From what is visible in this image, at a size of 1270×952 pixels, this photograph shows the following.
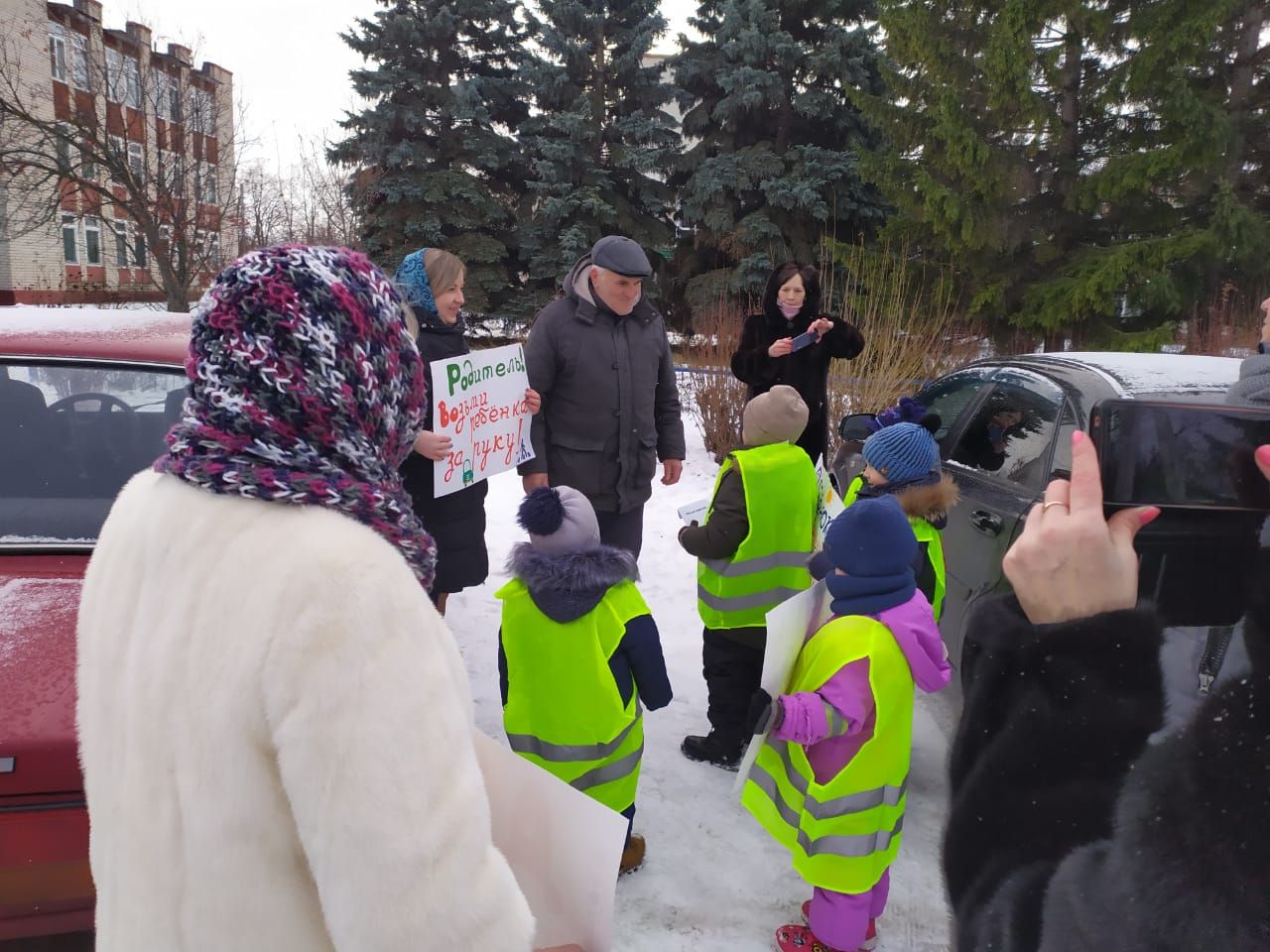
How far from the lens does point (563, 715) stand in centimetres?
247

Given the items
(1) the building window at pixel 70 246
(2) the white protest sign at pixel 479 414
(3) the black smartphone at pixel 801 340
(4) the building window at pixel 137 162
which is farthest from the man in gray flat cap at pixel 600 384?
(1) the building window at pixel 70 246

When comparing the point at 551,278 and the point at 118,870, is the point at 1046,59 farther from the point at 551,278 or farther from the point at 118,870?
the point at 118,870

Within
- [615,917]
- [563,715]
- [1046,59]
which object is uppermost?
[1046,59]

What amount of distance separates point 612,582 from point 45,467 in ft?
6.26

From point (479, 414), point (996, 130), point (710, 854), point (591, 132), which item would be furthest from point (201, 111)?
point (710, 854)

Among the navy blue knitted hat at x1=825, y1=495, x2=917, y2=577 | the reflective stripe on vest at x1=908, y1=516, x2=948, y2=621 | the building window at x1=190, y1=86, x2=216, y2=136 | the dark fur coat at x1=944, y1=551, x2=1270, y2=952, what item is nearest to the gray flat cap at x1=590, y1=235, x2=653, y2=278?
the reflective stripe on vest at x1=908, y1=516, x2=948, y2=621

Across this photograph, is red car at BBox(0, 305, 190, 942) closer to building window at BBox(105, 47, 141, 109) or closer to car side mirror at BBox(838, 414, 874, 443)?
car side mirror at BBox(838, 414, 874, 443)

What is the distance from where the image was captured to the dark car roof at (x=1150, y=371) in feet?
10.1

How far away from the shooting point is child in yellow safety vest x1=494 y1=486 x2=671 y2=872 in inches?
94.6

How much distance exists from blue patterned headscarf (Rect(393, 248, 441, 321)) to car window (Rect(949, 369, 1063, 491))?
8.19 feet

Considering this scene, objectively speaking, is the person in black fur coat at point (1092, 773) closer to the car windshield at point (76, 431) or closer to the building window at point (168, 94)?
the car windshield at point (76, 431)

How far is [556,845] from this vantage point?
1428mm

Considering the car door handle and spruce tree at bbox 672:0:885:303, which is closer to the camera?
the car door handle

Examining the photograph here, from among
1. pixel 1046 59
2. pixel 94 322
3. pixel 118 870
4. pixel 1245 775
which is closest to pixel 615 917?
pixel 118 870
